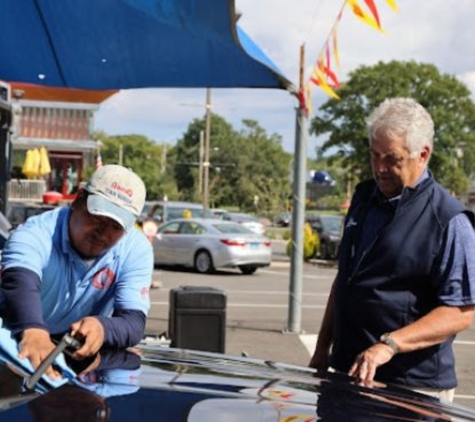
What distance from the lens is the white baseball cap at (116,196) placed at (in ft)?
9.87

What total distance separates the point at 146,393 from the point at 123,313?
72 cm

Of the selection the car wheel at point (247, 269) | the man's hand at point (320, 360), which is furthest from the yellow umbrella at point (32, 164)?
the man's hand at point (320, 360)

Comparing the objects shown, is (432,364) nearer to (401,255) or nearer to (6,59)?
(401,255)

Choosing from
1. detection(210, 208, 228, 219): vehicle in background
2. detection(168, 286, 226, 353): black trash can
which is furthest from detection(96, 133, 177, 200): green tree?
detection(168, 286, 226, 353): black trash can

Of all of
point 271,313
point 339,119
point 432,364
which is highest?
point 339,119

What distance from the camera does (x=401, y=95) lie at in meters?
34.1

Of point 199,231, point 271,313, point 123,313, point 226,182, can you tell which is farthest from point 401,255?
point 226,182

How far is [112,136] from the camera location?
413 feet

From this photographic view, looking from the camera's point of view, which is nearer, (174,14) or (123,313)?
(123,313)

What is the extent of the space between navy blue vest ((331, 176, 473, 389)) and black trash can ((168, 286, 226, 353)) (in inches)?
Result: 212

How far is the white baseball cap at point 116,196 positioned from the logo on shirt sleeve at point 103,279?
0.23 metres

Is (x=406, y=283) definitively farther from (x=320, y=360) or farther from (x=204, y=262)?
(x=204, y=262)

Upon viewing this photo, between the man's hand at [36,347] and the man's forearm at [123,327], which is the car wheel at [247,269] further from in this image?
the man's hand at [36,347]

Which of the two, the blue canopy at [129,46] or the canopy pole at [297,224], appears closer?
the blue canopy at [129,46]
